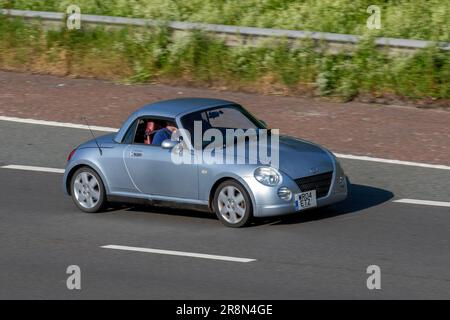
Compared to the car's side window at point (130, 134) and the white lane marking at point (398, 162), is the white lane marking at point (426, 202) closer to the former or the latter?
the white lane marking at point (398, 162)

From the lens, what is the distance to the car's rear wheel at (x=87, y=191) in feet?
43.9

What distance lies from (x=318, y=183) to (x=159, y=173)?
6.26 feet

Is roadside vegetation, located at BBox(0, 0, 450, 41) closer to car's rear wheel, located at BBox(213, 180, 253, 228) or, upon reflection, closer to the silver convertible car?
the silver convertible car

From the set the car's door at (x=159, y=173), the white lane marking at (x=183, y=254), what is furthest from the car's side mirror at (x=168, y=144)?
the white lane marking at (x=183, y=254)

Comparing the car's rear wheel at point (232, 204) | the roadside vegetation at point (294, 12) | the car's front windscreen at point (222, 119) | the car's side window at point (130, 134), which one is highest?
the roadside vegetation at point (294, 12)

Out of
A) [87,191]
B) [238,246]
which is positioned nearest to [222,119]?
[87,191]

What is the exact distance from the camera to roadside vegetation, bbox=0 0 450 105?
714 inches

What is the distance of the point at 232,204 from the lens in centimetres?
1228

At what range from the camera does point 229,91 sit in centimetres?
1898

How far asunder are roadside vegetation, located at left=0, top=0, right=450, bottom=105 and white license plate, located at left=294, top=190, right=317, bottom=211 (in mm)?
6225

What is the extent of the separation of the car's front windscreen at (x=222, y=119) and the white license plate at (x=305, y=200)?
138cm
